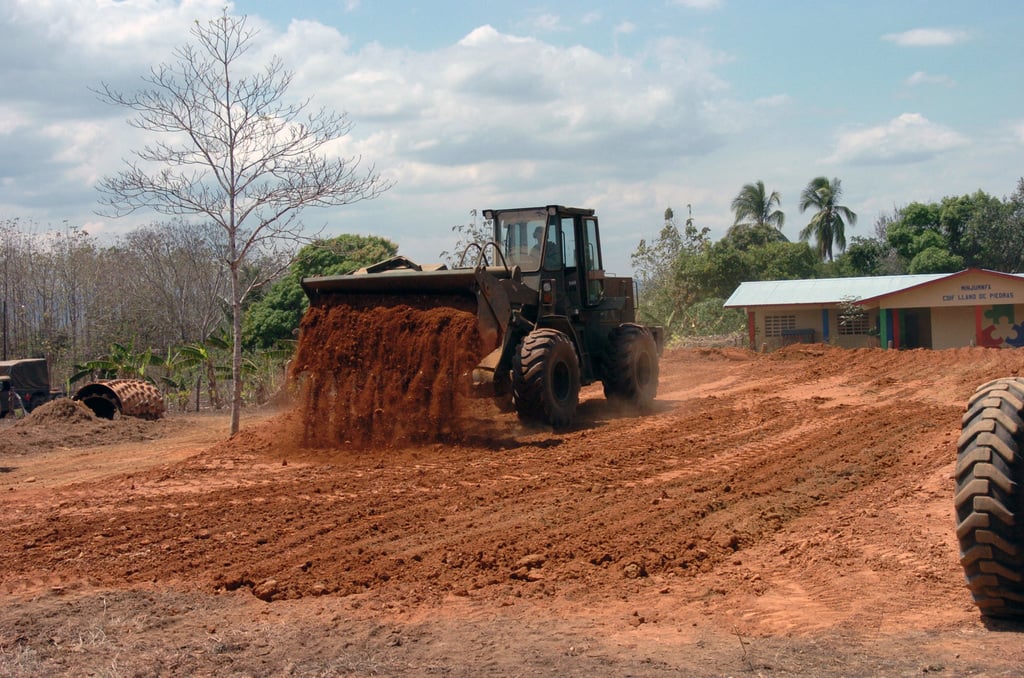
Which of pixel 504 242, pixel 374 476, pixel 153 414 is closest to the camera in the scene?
pixel 374 476

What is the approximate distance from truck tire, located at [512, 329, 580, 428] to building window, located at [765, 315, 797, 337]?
25720 millimetres

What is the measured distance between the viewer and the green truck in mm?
19672

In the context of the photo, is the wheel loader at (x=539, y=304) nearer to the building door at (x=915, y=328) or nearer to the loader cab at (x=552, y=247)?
the loader cab at (x=552, y=247)

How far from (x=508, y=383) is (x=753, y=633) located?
7.69m

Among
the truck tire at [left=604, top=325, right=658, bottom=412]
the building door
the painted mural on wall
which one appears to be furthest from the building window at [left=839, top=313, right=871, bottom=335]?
the truck tire at [left=604, top=325, right=658, bottom=412]

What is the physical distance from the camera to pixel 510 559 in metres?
6.73

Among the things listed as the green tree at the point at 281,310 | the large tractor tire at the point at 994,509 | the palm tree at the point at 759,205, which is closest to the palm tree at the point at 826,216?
→ the palm tree at the point at 759,205

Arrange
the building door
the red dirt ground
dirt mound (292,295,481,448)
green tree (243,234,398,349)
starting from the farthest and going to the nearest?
the building door, green tree (243,234,398,349), dirt mound (292,295,481,448), the red dirt ground

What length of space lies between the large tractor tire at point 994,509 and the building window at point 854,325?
31.8m

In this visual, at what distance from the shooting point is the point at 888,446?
1070 centimetres

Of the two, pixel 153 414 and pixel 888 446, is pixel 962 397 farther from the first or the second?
pixel 153 414

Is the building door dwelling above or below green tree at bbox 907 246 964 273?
below

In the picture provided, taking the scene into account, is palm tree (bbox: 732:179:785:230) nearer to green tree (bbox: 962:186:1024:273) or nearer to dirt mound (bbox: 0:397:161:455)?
green tree (bbox: 962:186:1024:273)

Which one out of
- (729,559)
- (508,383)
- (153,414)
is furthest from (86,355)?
(729,559)
